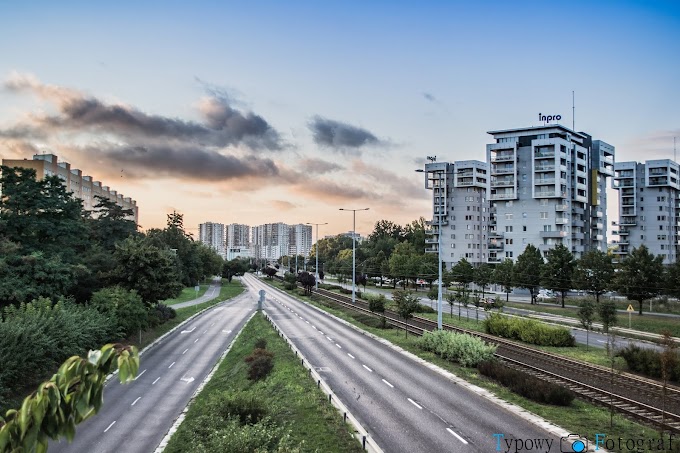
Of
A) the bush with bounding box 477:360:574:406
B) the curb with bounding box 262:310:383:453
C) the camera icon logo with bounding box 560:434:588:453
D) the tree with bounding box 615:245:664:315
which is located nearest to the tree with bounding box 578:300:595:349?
the bush with bounding box 477:360:574:406

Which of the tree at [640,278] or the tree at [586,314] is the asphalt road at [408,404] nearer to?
the tree at [586,314]

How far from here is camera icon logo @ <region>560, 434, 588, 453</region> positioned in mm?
14461

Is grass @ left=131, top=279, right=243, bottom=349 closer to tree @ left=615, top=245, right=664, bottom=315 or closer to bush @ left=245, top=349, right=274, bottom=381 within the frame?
bush @ left=245, top=349, right=274, bottom=381

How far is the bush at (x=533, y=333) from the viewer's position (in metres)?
36.9

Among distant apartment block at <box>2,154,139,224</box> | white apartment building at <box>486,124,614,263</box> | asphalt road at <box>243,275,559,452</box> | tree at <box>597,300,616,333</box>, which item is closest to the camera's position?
asphalt road at <box>243,275,559,452</box>

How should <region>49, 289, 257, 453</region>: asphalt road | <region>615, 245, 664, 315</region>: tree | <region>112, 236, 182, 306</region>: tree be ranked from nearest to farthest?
<region>49, 289, 257, 453</region>: asphalt road, <region>112, 236, 182, 306</region>: tree, <region>615, 245, 664, 315</region>: tree

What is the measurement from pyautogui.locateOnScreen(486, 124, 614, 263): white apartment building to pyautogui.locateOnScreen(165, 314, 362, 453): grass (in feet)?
242

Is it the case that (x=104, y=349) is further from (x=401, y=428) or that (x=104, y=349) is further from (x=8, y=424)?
(x=401, y=428)

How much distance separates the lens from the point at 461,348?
90.9 ft

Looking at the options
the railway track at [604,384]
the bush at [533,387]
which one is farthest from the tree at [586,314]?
the bush at [533,387]

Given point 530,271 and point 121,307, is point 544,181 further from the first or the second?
point 121,307

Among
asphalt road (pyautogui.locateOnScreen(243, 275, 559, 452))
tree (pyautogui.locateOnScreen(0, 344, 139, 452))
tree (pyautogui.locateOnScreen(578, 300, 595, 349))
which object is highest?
tree (pyautogui.locateOnScreen(0, 344, 139, 452))

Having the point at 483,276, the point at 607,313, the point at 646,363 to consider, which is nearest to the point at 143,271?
the point at 607,313

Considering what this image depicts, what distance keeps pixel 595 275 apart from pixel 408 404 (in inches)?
2110
